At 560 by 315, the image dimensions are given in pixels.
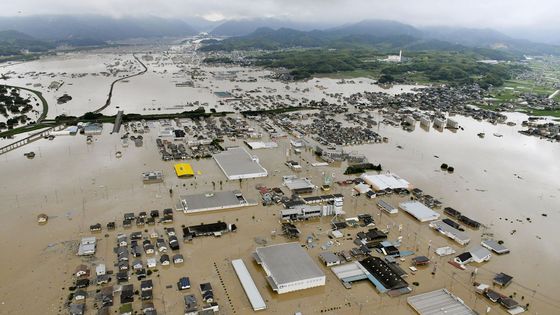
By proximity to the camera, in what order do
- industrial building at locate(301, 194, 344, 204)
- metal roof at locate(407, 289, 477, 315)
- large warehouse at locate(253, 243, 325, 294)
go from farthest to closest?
industrial building at locate(301, 194, 344, 204), large warehouse at locate(253, 243, 325, 294), metal roof at locate(407, 289, 477, 315)

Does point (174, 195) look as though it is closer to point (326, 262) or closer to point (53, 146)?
point (326, 262)

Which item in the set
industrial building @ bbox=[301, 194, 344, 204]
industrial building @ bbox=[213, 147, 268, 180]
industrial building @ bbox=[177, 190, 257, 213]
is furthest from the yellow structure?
industrial building @ bbox=[301, 194, 344, 204]

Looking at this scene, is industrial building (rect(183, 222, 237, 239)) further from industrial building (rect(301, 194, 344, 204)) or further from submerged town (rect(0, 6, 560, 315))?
industrial building (rect(301, 194, 344, 204))

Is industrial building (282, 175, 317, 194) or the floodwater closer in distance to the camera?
the floodwater

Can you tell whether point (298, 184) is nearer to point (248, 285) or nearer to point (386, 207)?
point (386, 207)

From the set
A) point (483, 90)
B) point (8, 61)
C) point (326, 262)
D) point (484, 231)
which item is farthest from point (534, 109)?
point (8, 61)

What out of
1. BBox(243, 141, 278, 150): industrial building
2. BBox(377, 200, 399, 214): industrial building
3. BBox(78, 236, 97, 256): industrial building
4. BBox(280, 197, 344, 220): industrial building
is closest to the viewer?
BBox(78, 236, 97, 256): industrial building

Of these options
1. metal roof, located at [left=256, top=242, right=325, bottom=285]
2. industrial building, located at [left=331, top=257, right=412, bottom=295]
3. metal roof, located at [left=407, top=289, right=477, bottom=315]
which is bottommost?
metal roof, located at [left=407, top=289, right=477, bottom=315]
